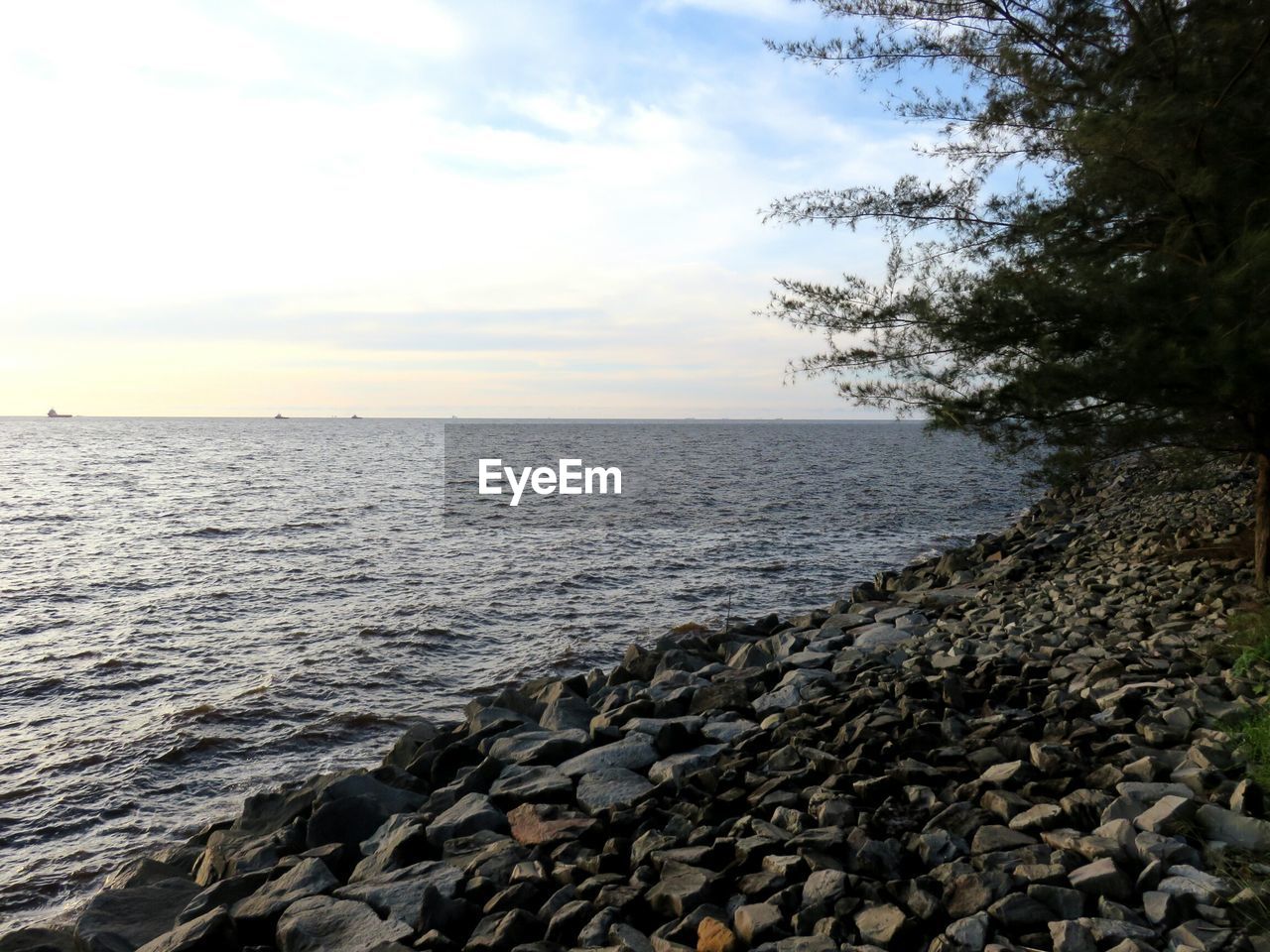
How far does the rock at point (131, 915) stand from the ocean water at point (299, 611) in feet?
4.50

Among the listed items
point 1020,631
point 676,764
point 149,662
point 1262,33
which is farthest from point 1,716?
point 1262,33

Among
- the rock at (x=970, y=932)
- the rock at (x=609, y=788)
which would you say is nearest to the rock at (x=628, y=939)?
the rock at (x=970, y=932)

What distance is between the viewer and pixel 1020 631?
9445mm

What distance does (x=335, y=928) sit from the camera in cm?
498

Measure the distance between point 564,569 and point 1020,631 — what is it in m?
11.7

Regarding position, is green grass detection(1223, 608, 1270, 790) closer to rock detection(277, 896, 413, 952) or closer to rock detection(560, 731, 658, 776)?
rock detection(560, 731, 658, 776)

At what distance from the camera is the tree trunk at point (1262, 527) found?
365 inches

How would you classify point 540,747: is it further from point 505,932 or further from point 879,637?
point 879,637

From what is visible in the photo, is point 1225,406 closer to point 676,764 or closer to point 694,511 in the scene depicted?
point 676,764

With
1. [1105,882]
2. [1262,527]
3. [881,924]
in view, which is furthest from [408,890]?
[1262,527]

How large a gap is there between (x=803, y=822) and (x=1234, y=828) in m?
2.23

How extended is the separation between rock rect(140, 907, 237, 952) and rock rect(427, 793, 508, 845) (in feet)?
4.50

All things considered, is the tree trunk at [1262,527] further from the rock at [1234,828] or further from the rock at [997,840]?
the rock at [997,840]

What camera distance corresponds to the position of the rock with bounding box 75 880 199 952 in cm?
545
